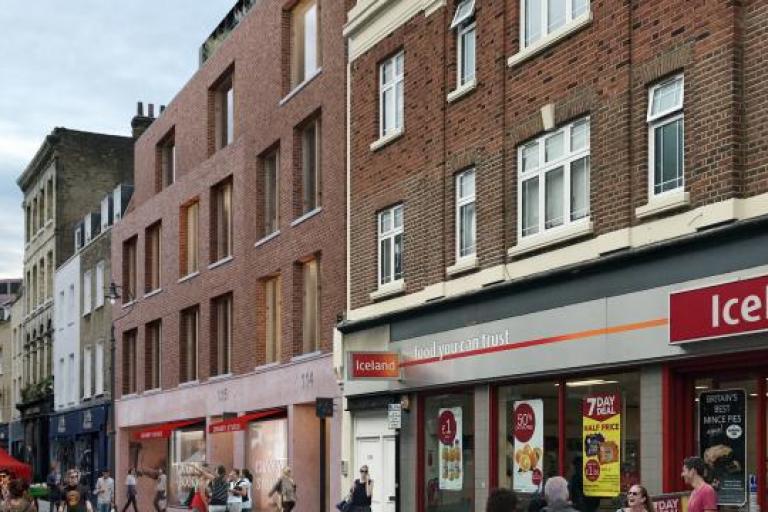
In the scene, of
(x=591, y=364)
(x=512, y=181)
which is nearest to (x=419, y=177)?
(x=512, y=181)

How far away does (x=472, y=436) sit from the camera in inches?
922

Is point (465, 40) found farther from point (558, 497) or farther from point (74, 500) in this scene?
point (558, 497)

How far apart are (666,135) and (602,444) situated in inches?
173

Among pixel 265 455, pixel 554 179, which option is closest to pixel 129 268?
pixel 265 455

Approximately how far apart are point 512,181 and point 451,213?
2.45 metres

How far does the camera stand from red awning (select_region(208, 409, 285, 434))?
33.6 m

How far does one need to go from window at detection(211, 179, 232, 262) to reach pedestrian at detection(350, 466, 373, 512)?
49.5 feet

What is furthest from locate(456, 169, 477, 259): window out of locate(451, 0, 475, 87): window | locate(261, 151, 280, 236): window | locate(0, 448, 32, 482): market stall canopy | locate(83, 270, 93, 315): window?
locate(83, 270, 93, 315): window

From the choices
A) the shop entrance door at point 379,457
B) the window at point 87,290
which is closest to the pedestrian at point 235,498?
the shop entrance door at point 379,457

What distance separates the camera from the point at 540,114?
21.0 meters

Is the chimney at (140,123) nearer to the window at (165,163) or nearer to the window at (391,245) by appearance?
the window at (165,163)

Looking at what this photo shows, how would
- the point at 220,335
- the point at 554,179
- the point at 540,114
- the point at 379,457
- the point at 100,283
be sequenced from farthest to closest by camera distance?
the point at 100,283 < the point at 220,335 < the point at 379,457 < the point at 540,114 < the point at 554,179

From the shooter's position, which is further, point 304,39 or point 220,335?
point 220,335

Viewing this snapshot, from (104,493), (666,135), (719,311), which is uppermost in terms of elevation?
(666,135)
